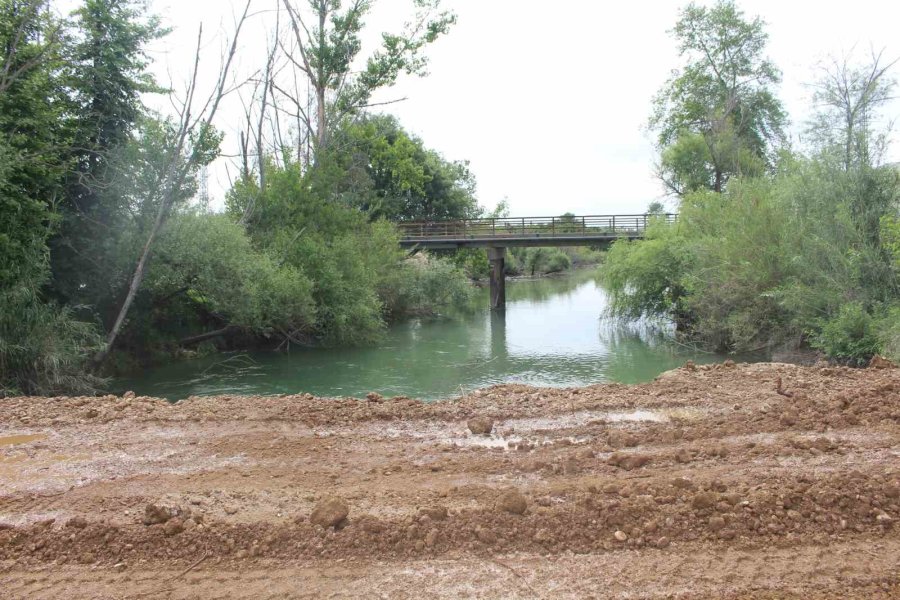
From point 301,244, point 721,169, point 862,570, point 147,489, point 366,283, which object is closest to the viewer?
point 862,570

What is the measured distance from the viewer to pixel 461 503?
5.38 m

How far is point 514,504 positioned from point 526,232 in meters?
34.1

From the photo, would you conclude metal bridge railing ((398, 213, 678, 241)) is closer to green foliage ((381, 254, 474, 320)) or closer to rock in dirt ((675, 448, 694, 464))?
green foliage ((381, 254, 474, 320))

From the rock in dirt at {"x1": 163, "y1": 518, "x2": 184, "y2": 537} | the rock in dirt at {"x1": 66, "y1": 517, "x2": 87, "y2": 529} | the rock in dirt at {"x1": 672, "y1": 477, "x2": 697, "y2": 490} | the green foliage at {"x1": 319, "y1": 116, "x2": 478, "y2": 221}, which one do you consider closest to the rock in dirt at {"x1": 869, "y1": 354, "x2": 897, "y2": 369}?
the rock in dirt at {"x1": 672, "y1": 477, "x2": 697, "y2": 490}

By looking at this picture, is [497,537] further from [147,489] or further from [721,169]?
[721,169]

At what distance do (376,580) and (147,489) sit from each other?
2.81 metres

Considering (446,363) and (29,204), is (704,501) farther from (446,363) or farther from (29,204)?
(446,363)

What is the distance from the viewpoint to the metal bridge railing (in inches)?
1444

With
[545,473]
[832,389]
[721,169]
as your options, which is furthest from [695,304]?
[721,169]

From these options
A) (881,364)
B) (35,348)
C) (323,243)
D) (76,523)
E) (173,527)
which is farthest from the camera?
(323,243)

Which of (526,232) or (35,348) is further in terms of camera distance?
(526,232)

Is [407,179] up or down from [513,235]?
up

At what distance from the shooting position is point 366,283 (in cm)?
2530

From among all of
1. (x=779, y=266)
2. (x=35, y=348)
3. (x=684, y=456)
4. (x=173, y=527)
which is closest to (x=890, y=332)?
(x=779, y=266)
